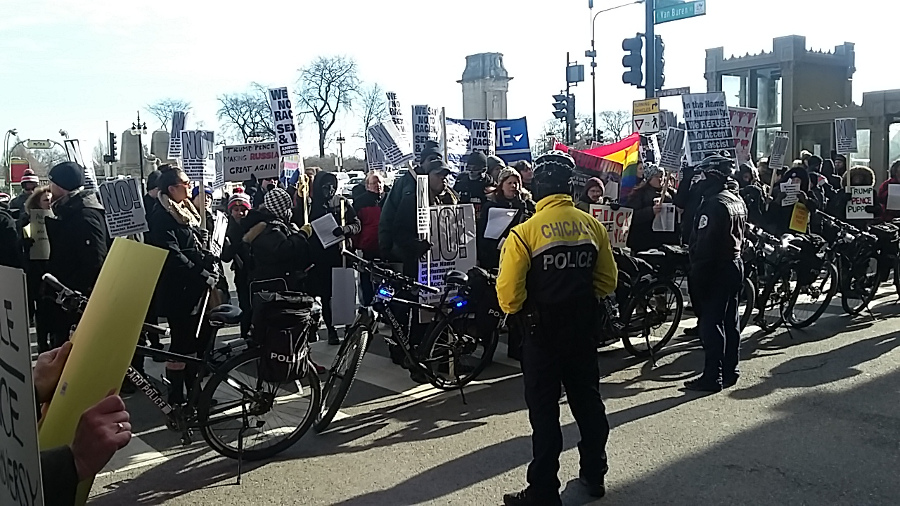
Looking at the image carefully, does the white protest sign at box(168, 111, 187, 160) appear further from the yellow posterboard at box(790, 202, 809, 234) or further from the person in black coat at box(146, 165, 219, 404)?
the yellow posterboard at box(790, 202, 809, 234)

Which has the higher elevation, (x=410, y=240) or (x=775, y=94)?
(x=775, y=94)

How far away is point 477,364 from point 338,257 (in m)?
2.49

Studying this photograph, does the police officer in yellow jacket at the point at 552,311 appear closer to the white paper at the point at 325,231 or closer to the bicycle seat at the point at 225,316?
the bicycle seat at the point at 225,316

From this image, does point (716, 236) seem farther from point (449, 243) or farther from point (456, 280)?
point (449, 243)

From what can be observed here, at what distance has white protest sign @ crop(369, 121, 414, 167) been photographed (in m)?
10.7

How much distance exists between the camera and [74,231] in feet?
21.7

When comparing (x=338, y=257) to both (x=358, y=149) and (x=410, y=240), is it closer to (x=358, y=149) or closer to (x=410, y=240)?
(x=410, y=240)

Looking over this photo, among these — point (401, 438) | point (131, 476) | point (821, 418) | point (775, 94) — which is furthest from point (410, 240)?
point (775, 94)

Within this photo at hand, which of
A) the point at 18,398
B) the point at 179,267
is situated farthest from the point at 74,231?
the point at 18,398

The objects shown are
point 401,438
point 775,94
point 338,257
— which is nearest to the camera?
point 401,438

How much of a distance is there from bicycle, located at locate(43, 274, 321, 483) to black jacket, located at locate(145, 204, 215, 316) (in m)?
0.95

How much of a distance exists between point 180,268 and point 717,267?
447cm

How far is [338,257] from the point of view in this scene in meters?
8.87

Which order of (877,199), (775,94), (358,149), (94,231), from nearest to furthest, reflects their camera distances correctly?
1. (94,231)
2. (877,199)
3. (775,94)
4. (358,149)
